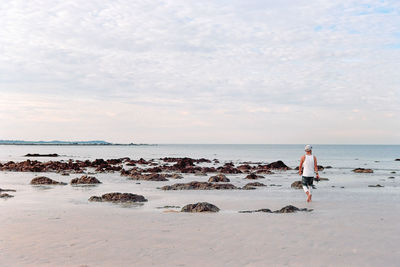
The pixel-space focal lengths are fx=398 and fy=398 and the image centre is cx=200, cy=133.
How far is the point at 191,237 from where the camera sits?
9656 mm

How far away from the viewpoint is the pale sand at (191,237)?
782cm

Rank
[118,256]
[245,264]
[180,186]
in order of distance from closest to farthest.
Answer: [245,264]
[118,256]
[180,186]

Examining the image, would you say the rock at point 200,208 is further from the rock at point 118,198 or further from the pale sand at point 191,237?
the rock at point 118,198

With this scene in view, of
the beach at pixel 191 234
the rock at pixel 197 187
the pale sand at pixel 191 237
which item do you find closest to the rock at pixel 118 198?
the beach at pixel 191 234

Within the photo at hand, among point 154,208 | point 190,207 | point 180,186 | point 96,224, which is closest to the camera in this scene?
point 96,224

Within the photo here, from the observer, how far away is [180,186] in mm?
21500

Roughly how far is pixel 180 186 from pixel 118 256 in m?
13.5

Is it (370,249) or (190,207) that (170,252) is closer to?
(370,249)

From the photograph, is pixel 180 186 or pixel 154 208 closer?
pixel 154 208

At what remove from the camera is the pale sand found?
7816 mm

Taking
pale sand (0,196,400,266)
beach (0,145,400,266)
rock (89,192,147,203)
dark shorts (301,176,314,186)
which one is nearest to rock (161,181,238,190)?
beach (0,145,400,266)

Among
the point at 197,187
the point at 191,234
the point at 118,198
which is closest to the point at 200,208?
the point at 191,234

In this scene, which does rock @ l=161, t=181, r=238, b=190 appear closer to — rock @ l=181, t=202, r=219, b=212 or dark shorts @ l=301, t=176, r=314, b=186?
dark shorts @ l=301, t=176, r=314, b=186

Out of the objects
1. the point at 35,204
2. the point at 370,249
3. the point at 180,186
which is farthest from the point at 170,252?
the point at 180,186
